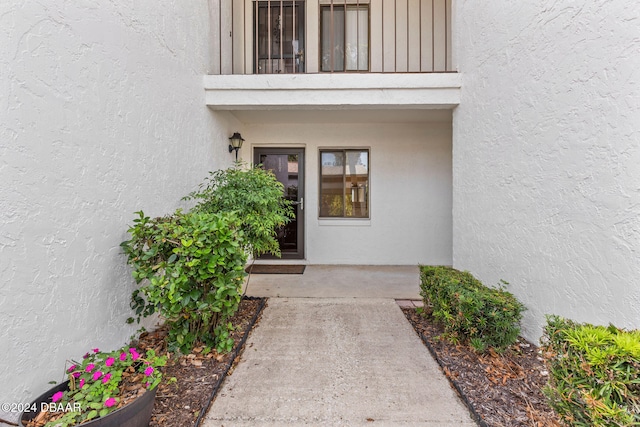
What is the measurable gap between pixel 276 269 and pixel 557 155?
14.3 ft

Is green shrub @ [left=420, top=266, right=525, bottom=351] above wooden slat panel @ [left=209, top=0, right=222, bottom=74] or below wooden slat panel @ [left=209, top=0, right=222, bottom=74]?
below

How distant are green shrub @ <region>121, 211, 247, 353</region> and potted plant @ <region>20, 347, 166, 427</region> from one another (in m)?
0.48

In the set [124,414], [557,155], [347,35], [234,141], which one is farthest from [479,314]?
[347,35]

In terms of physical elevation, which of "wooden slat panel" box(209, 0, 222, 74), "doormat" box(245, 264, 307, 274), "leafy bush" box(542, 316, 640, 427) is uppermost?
"wooden slat panel" box(209, 0, 222, 74)

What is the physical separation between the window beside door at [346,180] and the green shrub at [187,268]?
3.52 meters

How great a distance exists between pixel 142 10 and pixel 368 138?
13.1 ft

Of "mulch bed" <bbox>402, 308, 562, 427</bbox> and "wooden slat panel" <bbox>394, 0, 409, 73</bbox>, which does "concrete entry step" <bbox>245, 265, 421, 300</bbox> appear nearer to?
"mulch bed" <bbox>402, 308, 562, 427</bbox>

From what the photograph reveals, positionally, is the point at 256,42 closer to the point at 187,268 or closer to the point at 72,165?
the point at 72,165

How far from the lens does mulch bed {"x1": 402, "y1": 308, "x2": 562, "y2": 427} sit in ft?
6.03

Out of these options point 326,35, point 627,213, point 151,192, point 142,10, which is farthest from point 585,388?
point 326,35

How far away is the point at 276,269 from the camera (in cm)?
541

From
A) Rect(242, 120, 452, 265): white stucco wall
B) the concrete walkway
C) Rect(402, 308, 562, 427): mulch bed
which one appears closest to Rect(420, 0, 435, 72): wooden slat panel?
Rect(242, 120, 452, 265): white stucco wall

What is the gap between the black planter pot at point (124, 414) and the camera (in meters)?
1.46

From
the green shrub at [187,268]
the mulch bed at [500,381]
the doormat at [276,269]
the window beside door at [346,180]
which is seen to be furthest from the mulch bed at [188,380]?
the window beside door at [346,180]
